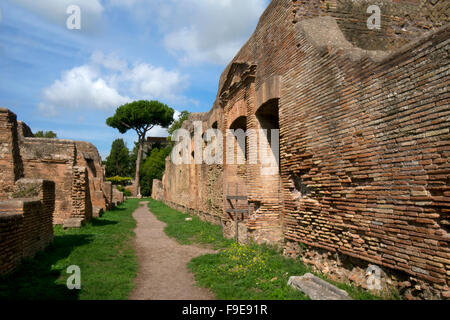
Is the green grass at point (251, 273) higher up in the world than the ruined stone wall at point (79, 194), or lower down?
lower down

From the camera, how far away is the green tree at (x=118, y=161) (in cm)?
5278

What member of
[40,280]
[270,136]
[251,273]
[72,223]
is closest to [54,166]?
[72,223]

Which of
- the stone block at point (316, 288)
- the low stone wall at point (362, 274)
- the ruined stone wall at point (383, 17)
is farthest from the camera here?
the ruined stone wall at point (383, 17)

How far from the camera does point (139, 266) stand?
19.5 ft

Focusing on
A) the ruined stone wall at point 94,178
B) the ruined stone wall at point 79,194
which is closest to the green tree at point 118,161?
the ruined stone wall at point 94,178

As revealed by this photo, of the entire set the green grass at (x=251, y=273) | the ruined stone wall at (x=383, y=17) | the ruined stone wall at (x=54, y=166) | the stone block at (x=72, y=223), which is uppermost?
the ruined stone wall at (x=383, y=17)

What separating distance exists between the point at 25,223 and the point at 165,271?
2.65m

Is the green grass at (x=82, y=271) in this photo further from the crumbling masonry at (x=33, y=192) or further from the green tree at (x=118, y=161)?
the green tree at (x=118, y=161)

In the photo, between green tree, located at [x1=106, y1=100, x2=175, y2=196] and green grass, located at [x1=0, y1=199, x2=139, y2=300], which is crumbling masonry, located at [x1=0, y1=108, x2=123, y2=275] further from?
green tree, located at [x1=106, y1=100, x2=175, y2=196]

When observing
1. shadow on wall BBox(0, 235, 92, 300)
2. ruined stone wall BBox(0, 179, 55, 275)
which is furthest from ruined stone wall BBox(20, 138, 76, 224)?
shadow on wall BBox(0, 235, 92, 300)

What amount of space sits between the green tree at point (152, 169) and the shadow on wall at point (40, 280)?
33675mm

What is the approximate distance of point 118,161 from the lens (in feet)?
175

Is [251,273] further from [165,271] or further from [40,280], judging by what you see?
[40,280]
